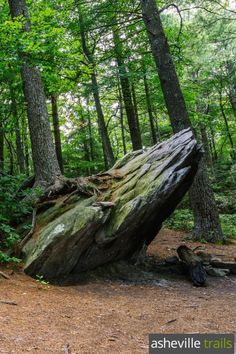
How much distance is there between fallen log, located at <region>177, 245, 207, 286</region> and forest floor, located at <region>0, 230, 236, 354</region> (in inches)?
7.8

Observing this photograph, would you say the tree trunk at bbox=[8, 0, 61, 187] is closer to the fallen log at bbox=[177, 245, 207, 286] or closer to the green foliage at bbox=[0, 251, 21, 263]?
the green foliage at bbox=[0, 251, 21, 263]

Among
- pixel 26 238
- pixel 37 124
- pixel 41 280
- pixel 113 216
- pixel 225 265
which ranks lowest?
pixel 225 265

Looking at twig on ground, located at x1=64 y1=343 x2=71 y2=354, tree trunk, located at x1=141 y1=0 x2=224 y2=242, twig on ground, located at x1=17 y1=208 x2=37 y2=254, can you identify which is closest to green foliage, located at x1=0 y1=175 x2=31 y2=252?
twig on ground, located at x1=17 y1=208 x2=37 y2=254

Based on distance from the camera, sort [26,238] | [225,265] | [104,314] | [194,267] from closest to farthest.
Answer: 1. [104,314]
2. [26,238]
3. [194,267]
4. [225,265]

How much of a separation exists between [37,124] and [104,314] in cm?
609

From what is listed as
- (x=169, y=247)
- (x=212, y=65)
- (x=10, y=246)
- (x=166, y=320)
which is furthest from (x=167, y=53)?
(x=212, y=65)

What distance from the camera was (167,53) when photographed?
1031 centimetres

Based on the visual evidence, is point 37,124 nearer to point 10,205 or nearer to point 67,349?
point 10,205

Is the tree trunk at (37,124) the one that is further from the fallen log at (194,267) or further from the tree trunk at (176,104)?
the fallen log at (194,267)

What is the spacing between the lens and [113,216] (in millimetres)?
6922

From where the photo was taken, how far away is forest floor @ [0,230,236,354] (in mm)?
3686

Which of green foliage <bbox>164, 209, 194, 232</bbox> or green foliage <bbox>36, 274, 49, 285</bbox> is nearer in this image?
green foliage <bbox>36, 274, 49, 285</bbox>

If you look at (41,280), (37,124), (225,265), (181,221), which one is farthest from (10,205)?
(181,221)

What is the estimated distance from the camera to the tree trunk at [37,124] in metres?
9.10
